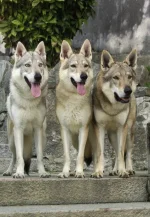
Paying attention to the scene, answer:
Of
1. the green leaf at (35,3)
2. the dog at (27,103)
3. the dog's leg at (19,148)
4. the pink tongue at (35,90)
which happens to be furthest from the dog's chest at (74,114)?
the green leaf at (35,3)

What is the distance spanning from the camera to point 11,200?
6402mm

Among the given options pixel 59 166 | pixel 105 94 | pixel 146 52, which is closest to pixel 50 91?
pixel 59 166

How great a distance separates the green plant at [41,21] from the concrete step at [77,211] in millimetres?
4133

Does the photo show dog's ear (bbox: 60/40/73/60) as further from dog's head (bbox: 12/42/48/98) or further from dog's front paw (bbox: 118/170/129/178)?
dog's front paw (bbox: 118/170/129/178)

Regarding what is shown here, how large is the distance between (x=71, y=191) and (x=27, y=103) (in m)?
1.37

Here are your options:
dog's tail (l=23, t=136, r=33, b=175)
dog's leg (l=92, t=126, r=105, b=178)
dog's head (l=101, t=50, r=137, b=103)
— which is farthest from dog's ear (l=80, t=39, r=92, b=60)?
dog's tail (l=23, t=136, r=33, b=175)

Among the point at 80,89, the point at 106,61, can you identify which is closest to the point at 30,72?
the point at 80,89

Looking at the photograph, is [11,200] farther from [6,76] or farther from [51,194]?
[6,76]

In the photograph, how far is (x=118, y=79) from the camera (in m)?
7.19

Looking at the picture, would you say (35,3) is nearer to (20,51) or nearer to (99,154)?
(20,51)

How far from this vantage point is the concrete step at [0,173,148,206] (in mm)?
6426

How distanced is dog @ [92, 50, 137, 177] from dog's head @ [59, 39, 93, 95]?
0.22 m

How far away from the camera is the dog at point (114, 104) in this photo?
712cm

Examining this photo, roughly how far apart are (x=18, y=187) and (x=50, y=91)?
2687 millimetres
